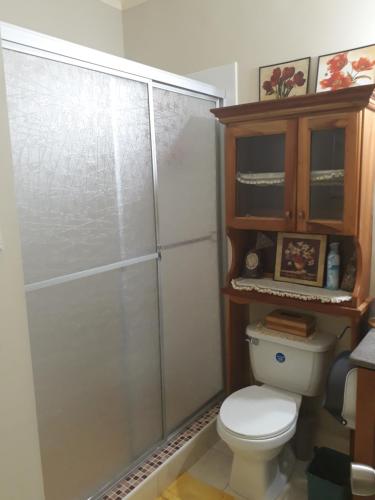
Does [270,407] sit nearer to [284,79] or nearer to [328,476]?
[328,476]

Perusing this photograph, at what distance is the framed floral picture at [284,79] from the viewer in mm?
2068

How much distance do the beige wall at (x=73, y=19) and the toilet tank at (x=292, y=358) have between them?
80.0 inches

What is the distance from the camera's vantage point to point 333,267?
1.98 metres

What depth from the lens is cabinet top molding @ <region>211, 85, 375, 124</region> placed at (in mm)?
1663

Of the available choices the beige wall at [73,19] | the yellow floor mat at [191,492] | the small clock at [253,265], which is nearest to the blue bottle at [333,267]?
the small clock at [253,265]

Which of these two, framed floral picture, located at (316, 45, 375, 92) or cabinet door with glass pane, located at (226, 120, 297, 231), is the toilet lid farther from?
framed floral picture, located at (316, 45, 375, 92)

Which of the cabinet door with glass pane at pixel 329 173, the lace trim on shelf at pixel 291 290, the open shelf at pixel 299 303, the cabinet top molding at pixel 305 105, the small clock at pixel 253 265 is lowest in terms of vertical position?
the open shelf at pixel 299 303

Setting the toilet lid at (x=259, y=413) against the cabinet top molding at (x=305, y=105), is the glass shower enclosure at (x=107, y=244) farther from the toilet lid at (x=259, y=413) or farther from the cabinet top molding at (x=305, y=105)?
the toilet lid at (x=259, y=413)

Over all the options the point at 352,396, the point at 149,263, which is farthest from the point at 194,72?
the point at 352,396

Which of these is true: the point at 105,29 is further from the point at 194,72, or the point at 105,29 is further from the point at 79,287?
the point at 79,287

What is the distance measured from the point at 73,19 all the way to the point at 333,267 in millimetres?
2076

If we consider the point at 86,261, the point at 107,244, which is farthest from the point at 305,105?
the point at 86,261

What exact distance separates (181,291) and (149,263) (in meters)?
0.33

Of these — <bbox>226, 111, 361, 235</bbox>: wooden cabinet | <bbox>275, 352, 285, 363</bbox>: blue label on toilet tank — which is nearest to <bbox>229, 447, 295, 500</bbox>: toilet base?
<bbox>275, 352, 285, 363</bbox>: blue label on toilet tank
